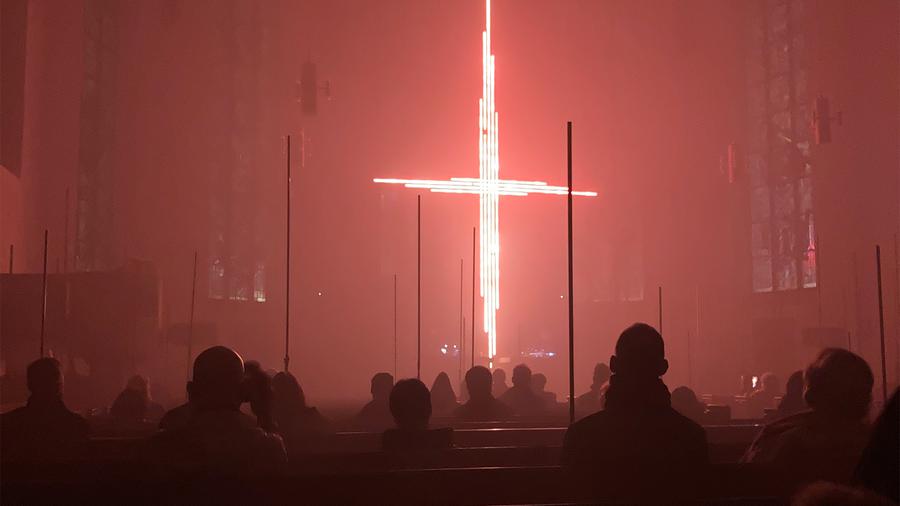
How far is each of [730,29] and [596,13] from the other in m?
4.26

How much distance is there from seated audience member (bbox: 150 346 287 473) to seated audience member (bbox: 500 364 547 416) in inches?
185

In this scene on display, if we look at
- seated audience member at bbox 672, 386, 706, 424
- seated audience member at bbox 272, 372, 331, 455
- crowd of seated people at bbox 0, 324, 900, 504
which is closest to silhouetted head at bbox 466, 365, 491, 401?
seated audience member at bbox 672, 386, 706, 424

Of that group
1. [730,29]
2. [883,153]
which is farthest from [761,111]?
[883,153]

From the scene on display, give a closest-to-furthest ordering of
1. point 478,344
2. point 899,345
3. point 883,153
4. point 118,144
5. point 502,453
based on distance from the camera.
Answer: point 502,453
point 899,345
point 883,153
point 118,144
point 478,344

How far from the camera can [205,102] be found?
2103cm

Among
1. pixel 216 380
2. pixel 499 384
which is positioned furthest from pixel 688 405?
pixel 216 380

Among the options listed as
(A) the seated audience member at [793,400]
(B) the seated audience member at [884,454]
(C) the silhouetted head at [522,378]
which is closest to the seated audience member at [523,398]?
(C) the silhouetted head at [522,378]

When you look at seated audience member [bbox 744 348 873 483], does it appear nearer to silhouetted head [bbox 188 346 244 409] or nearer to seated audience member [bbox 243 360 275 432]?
silhouetted head [bbox 188 346 244 409]

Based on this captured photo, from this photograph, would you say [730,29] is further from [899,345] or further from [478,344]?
[899,345]

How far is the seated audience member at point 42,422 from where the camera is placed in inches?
146

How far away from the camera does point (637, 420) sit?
9.42ft

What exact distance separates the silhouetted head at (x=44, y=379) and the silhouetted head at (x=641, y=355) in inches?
92.0

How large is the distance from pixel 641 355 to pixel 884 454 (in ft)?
6.03

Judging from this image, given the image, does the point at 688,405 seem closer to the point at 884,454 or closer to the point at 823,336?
the point at 884,454
